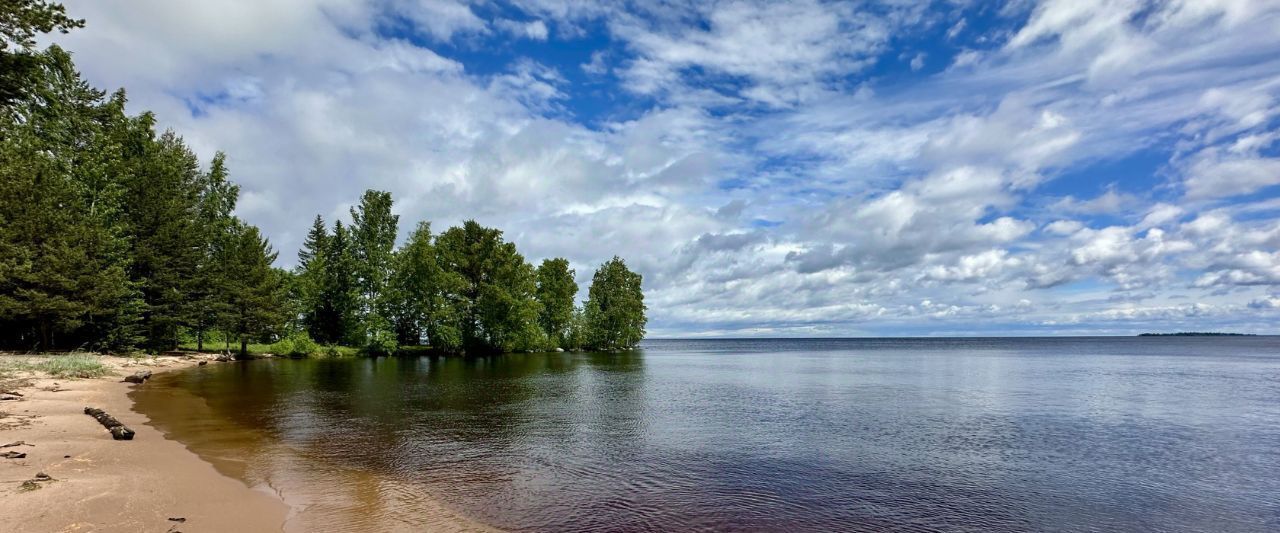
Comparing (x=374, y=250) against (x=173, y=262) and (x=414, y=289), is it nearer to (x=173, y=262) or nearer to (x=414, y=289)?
(x=414, y=289)

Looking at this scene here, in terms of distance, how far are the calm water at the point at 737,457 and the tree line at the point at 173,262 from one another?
15.2 meters

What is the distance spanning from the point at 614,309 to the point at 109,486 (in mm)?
113541

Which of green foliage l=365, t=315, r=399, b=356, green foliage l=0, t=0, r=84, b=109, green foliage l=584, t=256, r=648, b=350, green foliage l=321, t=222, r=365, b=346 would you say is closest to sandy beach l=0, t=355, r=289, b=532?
green foliage l=0, t=0, r=84, b=109

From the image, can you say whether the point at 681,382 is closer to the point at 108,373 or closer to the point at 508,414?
the point at 508,414

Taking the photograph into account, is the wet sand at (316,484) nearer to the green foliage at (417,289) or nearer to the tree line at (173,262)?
the tree line at (173,262)

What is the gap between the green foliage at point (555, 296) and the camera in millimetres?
111250

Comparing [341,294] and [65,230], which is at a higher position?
[65,230]

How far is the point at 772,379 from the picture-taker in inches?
2117

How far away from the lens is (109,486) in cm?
1217

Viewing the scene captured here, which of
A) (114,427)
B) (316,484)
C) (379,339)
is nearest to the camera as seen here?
(316,484)

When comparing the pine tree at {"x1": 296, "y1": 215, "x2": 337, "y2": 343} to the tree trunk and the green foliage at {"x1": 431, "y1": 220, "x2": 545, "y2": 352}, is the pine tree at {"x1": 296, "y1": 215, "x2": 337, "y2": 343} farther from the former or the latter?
the tree trunk

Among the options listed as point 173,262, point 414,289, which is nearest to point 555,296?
point 414,289

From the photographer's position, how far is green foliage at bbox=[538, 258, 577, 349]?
365 feet

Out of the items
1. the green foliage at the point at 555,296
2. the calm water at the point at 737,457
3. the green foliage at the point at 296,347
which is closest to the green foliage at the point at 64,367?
the calm water at the point at 737,457
